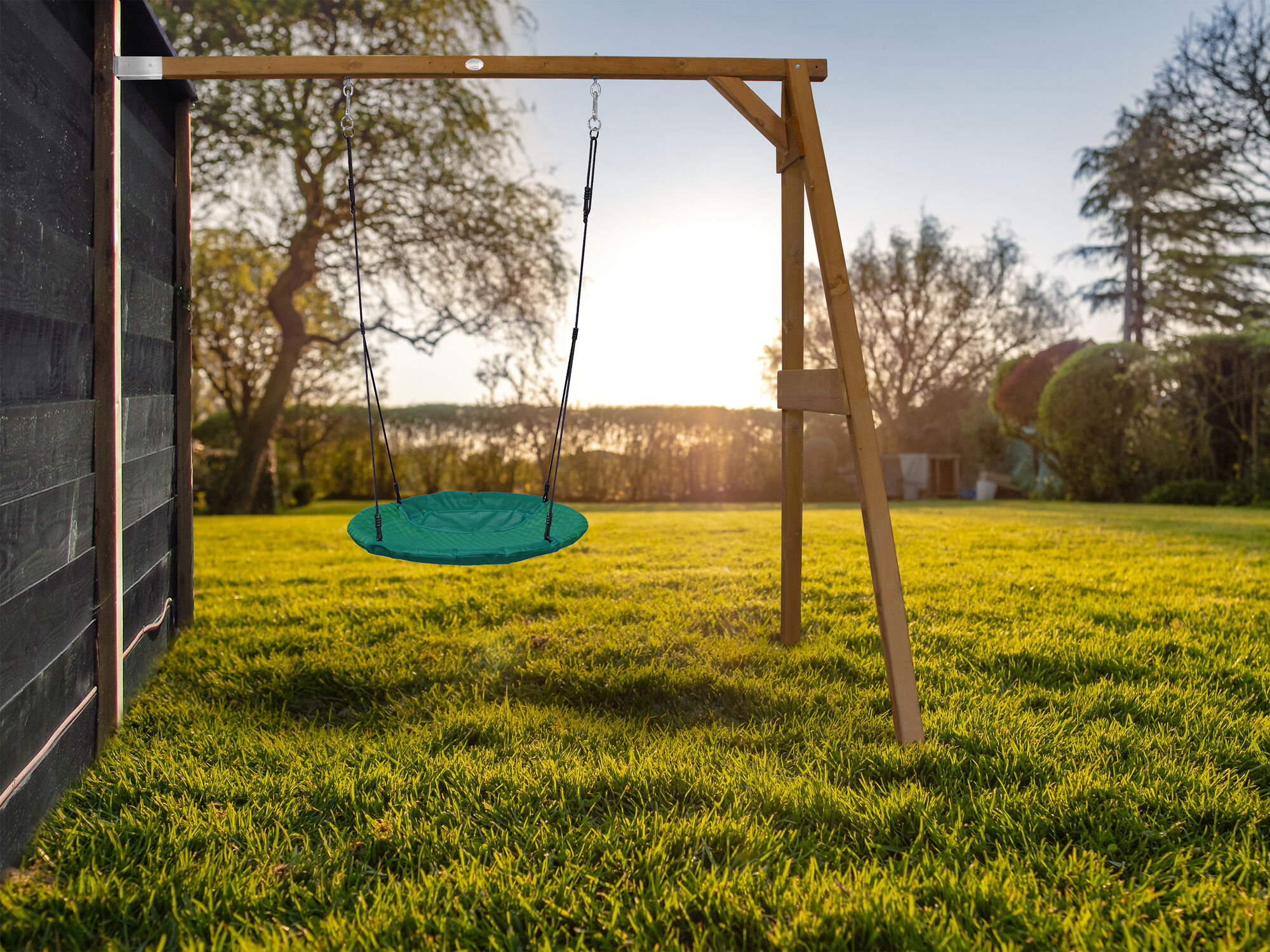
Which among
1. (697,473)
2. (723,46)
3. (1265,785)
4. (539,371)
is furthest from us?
(697,473)

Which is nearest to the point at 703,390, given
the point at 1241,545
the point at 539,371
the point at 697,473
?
the point at 697,473

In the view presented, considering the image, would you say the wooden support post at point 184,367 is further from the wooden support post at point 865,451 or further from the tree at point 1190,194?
the tree at point 1190,194

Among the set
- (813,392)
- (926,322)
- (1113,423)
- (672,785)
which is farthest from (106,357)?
(926,322)

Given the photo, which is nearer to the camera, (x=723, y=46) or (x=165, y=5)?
(x=723, y=46)

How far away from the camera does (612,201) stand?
4.06 m

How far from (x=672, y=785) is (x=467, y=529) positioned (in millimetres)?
1353

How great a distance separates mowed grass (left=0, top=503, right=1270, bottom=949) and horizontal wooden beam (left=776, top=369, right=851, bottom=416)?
3.06 feet

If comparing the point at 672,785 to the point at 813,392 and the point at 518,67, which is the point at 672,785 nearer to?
the point at 813,392

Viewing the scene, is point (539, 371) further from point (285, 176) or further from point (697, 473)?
point (285, 176)

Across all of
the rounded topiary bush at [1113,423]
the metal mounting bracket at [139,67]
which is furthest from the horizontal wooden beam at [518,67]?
the rounded topiary bush at [1113,423]

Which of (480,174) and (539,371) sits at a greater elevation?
(480,174)

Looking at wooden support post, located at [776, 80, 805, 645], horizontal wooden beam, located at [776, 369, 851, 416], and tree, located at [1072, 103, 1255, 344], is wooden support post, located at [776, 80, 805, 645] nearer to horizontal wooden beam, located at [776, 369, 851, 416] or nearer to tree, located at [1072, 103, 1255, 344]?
horizontal wooden beam, located at [776, 369, 851, 416]

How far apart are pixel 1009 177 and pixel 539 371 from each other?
6711mm

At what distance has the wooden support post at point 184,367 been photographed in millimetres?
2906
